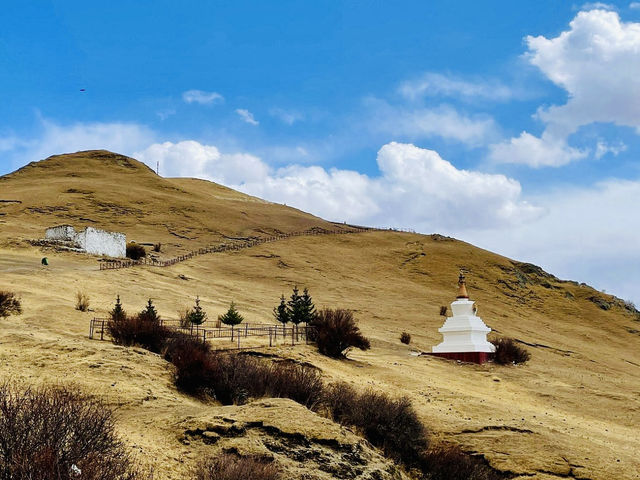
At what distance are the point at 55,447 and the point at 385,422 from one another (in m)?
7.68

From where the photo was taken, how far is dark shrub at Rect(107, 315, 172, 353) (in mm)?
16734

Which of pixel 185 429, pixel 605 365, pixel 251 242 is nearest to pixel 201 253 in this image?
pixel 251 242

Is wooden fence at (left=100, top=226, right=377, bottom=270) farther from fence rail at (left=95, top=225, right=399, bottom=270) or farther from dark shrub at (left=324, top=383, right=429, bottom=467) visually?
dark shrub at (left=324, top=383, right=429, bottom=467)

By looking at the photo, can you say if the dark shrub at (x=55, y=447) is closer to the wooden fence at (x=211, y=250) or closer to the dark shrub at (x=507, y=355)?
the dark shrub at (x=507, y=355)

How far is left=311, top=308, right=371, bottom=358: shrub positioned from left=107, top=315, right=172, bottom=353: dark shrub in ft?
19.4

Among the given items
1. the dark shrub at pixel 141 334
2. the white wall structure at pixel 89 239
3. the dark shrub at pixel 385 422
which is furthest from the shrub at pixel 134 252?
the dark shrub at pixel 385 422

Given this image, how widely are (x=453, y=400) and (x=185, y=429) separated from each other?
33.1 feet

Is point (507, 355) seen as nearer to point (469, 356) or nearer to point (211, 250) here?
point (469, 356)

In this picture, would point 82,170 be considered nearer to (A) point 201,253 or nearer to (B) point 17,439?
(A) point 201,253

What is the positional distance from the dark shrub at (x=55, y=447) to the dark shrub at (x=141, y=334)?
928 cm

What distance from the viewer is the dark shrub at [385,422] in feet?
40.1

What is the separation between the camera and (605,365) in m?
38.8

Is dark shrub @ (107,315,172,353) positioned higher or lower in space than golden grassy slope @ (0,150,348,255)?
lower

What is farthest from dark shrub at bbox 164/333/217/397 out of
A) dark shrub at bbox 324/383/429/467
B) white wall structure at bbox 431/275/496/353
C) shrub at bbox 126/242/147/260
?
shrub at bbox 126/242/147/260
